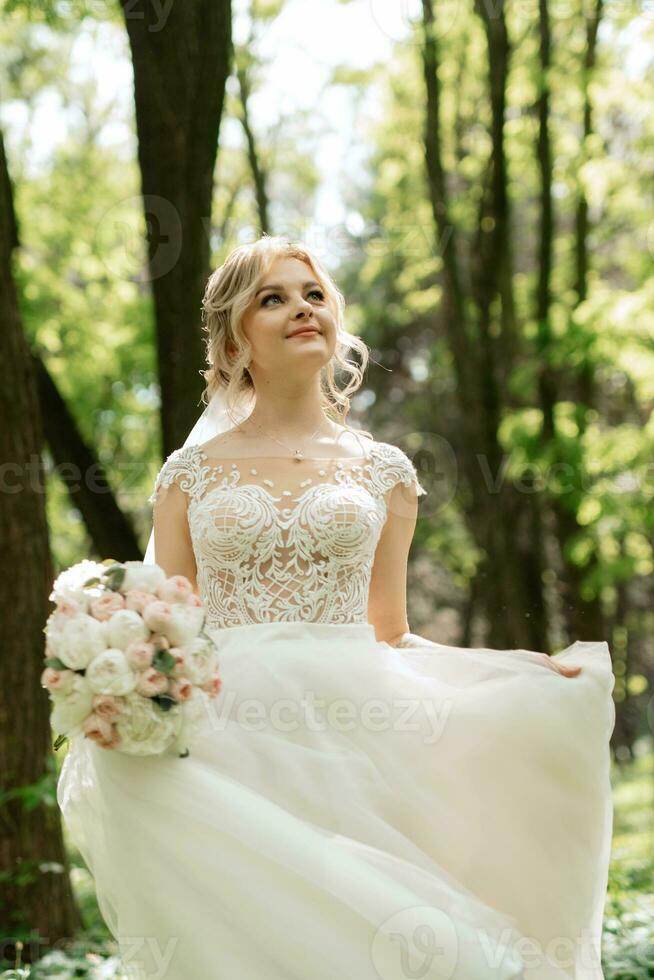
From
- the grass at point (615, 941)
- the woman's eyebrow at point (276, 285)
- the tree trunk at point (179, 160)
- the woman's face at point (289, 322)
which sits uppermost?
the tree trunk at point (179, 160)

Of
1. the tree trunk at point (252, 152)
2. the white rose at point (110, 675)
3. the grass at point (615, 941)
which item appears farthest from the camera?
the tree trunk at point (252, 152)

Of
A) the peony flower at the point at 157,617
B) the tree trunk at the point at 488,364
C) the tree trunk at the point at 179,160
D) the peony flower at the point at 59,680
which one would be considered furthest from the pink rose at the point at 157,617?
the tree trunk at the point at 488,364

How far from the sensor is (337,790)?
10.2 ft

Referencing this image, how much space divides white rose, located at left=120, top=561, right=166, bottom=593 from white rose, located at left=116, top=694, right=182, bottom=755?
29 centimetres

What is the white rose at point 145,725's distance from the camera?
2.65 metres

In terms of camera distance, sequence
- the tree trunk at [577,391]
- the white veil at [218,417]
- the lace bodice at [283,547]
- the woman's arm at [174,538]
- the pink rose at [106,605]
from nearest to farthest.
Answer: the pink rose at [106,605], the lace bodice at [283,547], the woman's arm at [174,538], the white veil at [218,417], the tree trunk at [577,391]

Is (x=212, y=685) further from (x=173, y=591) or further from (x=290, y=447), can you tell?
(x=290, y=447)

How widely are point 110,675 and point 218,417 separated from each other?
1.84 metres

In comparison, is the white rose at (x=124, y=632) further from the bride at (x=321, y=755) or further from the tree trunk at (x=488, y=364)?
the tree trunk at (x=488, y=364)

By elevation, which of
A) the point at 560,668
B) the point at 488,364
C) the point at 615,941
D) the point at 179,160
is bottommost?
the point at 615,941

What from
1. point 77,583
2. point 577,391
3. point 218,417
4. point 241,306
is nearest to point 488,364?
point 577,391

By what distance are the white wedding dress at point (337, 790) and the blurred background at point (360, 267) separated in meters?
1.62

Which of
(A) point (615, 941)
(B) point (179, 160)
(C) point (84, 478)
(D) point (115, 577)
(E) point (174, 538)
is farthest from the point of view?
(C) point (84, 478)

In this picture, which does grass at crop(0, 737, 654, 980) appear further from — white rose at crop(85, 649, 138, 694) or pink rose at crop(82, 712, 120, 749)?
white rose at crop(85, 649, 138, 694)
